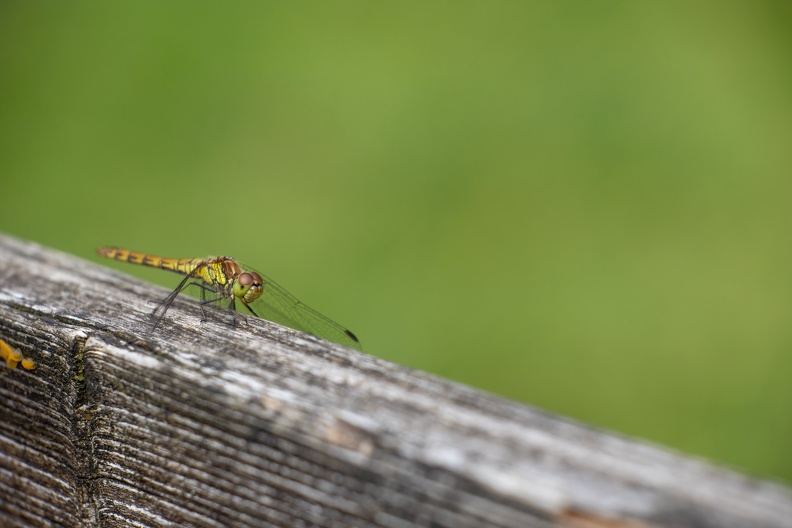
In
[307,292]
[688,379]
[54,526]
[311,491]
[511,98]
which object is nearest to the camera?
[311,491]

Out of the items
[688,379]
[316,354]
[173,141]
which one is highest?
[173,141]

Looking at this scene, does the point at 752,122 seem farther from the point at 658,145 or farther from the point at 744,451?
the point at 744,451

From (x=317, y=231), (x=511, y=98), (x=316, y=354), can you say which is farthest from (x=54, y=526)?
(x=511, y=98)

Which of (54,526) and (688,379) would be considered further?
(688,379)

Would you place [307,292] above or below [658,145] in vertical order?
below

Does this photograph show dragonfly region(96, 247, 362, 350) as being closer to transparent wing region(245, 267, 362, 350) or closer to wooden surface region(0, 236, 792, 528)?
transparent wing region(245, 267, 362, 350)

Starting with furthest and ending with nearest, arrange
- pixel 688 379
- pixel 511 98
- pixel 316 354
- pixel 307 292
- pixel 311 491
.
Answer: pixel 511 98 < pixel 307 292 < pixel 688 379 < pixel 316 354 < pixel 311 491

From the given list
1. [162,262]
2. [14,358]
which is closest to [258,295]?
[162,262]
